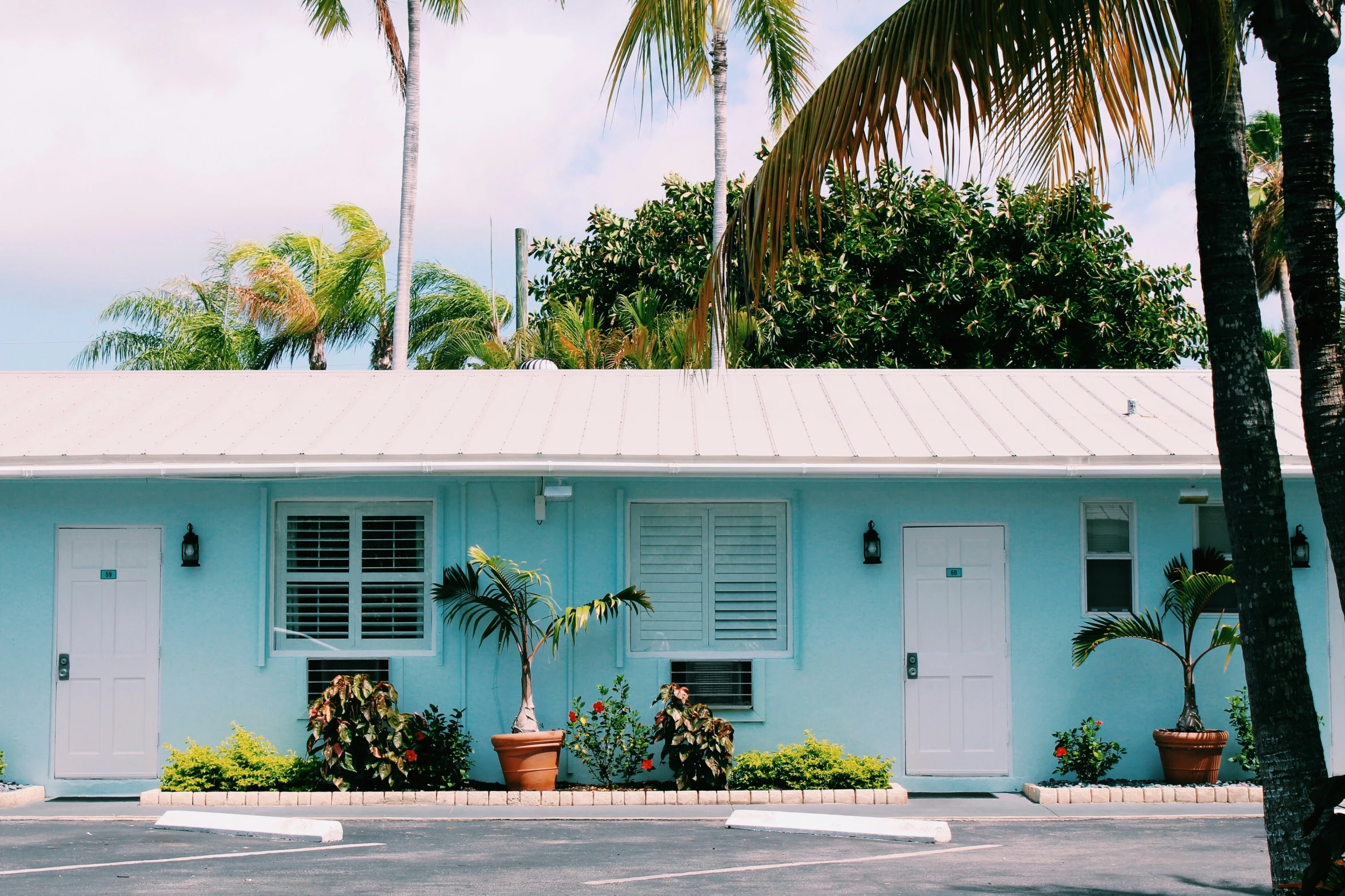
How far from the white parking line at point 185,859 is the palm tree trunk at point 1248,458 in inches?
226

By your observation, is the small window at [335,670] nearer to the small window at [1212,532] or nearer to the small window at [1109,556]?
the small window at [1109,556]

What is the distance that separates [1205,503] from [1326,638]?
1.47m

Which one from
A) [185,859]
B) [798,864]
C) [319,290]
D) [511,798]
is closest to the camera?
[798,864]

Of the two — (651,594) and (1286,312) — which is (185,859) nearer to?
(651,594)

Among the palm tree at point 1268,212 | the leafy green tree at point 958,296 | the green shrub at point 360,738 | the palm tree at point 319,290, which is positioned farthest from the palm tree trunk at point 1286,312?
the green shrub at point 360,738

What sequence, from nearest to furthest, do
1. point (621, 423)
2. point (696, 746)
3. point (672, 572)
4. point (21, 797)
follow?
point (696, 746) < point (21, 797) < point (672, 572) < point (621, 423)

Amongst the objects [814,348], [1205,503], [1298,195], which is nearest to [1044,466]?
[1205,503]

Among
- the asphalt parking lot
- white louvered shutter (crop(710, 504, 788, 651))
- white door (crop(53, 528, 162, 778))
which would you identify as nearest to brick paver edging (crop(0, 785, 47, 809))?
white door (crop(53, 528, 162, 778))

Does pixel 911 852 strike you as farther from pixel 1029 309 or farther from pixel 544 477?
pixel 1029 309

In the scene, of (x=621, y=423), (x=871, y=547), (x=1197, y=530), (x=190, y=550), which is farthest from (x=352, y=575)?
(x=1197, y=530)

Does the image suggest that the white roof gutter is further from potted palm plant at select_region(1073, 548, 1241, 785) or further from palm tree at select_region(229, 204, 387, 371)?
palm tree at select_region(229, 204, 387, 371)

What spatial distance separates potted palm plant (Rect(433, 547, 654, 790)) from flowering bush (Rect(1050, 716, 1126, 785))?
3.59 metres

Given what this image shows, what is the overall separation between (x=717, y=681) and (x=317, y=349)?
15459 mm

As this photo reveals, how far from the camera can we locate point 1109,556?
1139 centimetres
